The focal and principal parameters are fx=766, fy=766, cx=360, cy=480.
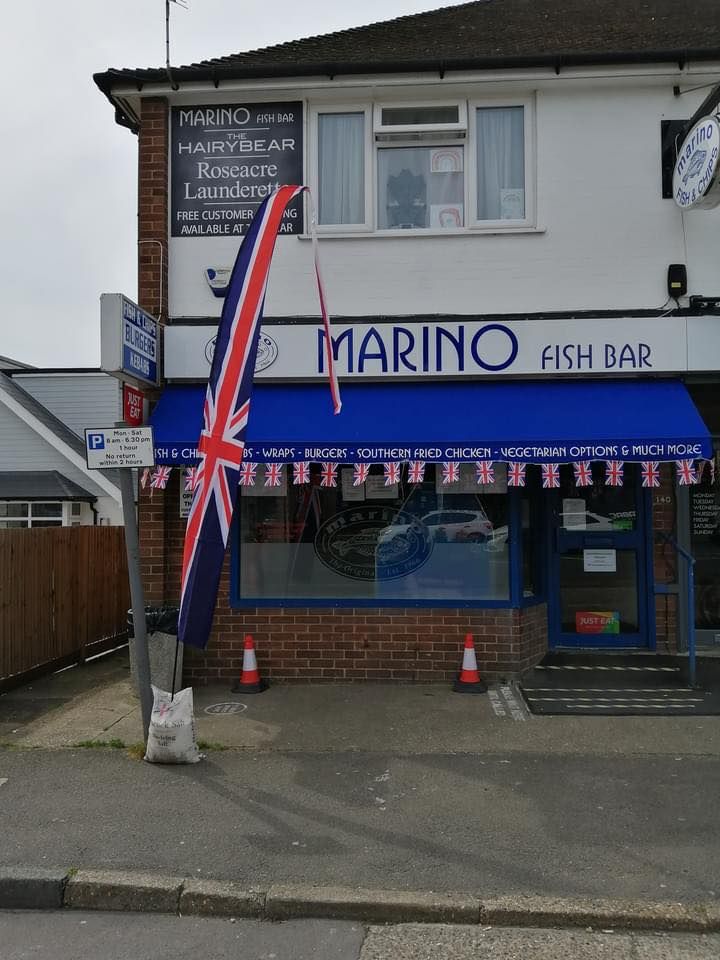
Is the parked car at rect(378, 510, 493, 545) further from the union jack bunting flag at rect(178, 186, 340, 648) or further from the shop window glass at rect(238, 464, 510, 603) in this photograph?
the union jack bunting flag at rect(178, 186, 340, 648)

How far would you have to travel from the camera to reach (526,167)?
25.2ft

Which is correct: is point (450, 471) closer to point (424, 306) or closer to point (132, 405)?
point (424, 306)

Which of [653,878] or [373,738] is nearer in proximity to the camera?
[653,878]

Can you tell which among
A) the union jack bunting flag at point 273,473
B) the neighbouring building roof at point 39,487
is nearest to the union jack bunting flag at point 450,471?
the union jack bunting flag at point 273,473

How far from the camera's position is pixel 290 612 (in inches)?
294

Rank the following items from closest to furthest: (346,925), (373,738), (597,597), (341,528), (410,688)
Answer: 1. (346,925)
2. (373,738)
3. (410,688)
4. (341,528)
5. (597,597)

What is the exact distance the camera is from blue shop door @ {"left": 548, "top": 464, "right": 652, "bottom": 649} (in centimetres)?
809

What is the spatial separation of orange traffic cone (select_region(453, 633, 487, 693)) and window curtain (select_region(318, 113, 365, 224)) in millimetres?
4429

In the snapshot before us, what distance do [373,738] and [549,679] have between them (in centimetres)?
219

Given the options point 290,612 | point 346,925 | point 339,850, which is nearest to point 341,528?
point 290,612

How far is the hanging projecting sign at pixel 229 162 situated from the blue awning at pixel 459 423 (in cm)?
176

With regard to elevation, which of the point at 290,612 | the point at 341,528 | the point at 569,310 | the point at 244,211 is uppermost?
the point at 244,211

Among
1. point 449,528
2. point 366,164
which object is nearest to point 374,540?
point 449,528

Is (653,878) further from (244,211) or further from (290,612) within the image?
(244,211)
